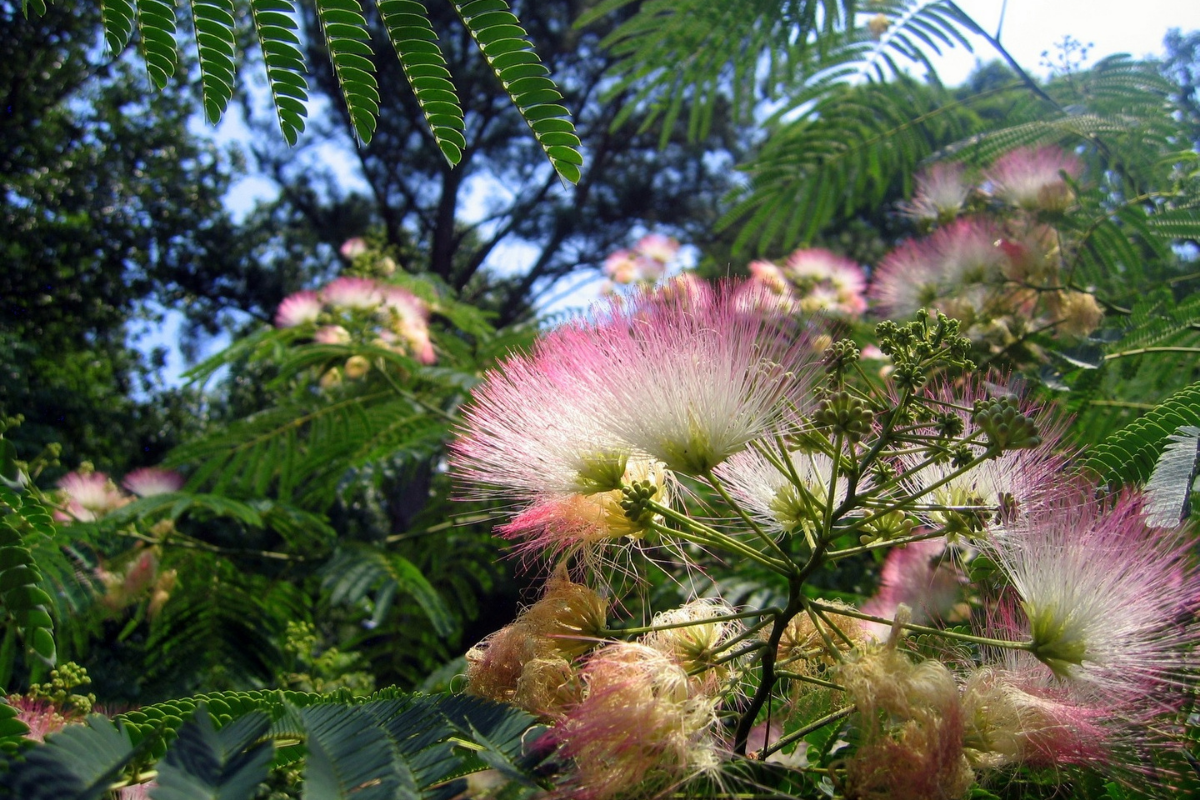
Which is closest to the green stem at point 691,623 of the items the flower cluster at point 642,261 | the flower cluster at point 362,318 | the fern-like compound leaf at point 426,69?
the fern-like compound leaf at point 426,69

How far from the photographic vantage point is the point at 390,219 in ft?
45.0

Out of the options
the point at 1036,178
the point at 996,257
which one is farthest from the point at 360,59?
the point at 1036,178

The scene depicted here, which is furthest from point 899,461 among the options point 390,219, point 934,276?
point 390,219

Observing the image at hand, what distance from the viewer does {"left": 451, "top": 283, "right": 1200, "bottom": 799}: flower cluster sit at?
1.07 m

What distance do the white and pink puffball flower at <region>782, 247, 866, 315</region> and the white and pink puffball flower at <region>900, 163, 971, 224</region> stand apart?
38.4 inches

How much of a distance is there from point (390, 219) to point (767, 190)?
35.1ft

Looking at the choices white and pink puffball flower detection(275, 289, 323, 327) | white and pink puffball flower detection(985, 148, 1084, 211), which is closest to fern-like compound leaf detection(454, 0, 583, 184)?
white and pink puffball flower detection(985, 148, 1084, 211)

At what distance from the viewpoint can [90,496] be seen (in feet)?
13.4

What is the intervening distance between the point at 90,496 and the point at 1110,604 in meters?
4.24

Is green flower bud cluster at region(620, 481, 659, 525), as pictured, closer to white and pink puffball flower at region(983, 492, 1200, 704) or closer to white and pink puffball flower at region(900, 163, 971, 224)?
white and pink puffball flower at region(983, 492, 1200, 704)

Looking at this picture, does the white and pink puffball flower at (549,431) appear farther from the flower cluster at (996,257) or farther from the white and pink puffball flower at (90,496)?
the white and pink puffball flower at (90,496)

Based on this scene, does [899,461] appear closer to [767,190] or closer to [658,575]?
[658,575]

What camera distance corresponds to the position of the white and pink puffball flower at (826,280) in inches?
180

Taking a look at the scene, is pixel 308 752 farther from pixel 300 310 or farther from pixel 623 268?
pixel 623 268
